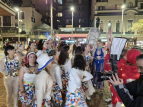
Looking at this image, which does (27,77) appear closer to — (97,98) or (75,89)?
(75,89)

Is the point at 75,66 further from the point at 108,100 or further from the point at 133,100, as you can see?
the point at 108,100

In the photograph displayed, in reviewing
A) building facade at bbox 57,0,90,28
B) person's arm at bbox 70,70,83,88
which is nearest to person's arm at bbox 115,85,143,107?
person's arm at bbox 70,70,83,88

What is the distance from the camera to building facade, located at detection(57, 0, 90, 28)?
44.8 m

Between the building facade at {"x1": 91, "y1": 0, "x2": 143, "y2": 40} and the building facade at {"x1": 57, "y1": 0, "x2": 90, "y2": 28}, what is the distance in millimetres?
14370

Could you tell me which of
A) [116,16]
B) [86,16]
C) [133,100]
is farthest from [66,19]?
[133,100]

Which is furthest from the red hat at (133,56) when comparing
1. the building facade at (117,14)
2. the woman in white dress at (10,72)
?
the building facade at (117,14)

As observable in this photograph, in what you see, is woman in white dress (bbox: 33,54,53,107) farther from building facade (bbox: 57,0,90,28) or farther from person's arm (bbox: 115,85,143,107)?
building facade (bbox: 57,0,90,28)

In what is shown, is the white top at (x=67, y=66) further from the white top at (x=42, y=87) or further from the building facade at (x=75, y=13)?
the building facade at (x=75, y=13)

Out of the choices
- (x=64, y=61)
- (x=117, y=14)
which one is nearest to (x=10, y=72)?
(x=64, y=61)

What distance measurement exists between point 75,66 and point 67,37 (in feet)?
91.2

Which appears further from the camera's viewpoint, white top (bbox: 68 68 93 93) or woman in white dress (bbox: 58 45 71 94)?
woman in white dress (bbox: 58 45 71 94)

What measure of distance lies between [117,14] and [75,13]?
60.0ft

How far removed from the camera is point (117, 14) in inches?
1178

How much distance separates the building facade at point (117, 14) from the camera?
29.8 m
